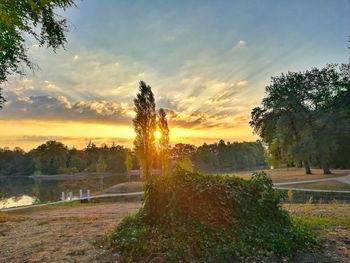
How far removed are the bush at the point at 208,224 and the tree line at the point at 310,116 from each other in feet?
107

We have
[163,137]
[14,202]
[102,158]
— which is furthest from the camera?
[102,158]

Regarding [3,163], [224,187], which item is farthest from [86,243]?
[3,163]

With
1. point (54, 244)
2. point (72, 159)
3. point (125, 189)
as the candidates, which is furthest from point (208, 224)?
point (72, 159)

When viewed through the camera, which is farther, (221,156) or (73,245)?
(221,156)

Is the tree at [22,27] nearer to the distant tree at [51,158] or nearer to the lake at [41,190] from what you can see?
the lake at [41,190]

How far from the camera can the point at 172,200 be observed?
21.3 ft

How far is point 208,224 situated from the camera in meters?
Answer: 6.15

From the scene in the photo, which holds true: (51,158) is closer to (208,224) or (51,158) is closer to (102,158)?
(102,158)

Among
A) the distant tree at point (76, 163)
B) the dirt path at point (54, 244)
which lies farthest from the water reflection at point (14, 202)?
the distant tree at point (76, 163)

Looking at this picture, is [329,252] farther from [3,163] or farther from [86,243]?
[3,163]

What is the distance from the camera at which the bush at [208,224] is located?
5.61 m

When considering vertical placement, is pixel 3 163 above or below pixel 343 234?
above

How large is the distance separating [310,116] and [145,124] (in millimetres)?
21247

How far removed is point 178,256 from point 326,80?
43772mm
